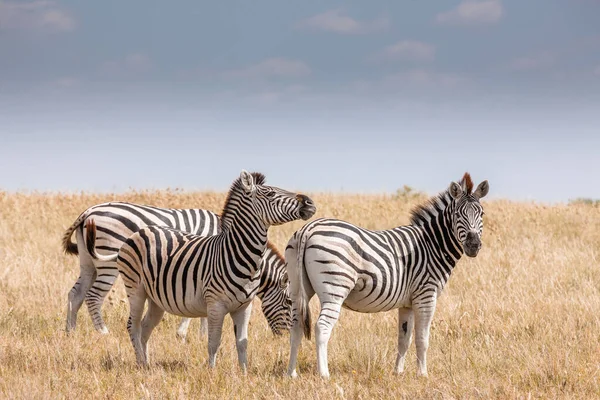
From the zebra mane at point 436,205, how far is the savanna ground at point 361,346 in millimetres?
1567

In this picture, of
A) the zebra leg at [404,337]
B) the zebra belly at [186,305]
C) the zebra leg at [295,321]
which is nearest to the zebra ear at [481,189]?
the zebra leg at [404,337]

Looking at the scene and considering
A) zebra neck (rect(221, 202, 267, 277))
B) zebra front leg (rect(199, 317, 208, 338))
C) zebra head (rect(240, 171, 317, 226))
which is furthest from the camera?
zebra front leg (rect(199, 317, 208, 338))

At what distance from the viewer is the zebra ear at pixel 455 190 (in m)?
7.49

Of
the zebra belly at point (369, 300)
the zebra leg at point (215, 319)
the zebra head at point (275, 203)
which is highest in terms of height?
the zebra head at point (275, 203)

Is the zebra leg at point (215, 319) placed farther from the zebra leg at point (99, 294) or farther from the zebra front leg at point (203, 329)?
the zebra leg at point (99, 294)

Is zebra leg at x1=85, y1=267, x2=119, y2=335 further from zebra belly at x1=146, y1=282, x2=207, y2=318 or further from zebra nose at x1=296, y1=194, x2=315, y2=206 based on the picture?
zebra nose at x1=296, y1=194, x2=315, y2=206

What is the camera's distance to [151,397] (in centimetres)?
651

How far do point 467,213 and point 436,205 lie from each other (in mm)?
561

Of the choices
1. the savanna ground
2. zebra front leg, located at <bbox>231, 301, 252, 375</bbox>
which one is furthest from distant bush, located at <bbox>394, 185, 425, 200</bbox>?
zebra front leg, located at <bbox>231, 301, 252, 375</bbox>

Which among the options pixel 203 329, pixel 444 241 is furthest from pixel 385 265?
pixel 203 329

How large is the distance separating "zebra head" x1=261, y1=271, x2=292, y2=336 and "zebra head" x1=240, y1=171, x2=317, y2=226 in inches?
87.7

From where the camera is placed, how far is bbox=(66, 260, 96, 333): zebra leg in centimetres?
1030

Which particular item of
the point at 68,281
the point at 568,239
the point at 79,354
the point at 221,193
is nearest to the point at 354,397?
the point at 79,354

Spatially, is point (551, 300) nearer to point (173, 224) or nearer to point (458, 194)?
point (458, 194)
